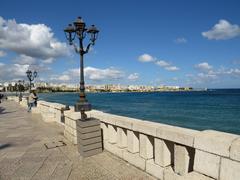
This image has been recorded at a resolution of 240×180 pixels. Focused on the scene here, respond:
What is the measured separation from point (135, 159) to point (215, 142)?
6.56ft

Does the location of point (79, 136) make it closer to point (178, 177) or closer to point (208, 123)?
point (178, 177)

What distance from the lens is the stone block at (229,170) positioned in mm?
2285

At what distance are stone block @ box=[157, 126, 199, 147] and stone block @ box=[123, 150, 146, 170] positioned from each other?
2.72ft

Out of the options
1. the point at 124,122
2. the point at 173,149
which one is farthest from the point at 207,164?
the point at 124,122

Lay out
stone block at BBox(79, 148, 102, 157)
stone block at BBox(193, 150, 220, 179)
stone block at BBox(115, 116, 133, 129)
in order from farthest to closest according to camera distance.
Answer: stone block at BBox(79, 148, 102, 157) < stone block at BBox(115, 116, 133, 129) < stone block at BBox(193, 150, 220, 179)

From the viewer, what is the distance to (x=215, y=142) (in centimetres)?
246

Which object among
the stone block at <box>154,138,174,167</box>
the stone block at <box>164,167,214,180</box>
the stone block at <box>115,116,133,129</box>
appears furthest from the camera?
the stone block at <box>115,116,133,129</box>

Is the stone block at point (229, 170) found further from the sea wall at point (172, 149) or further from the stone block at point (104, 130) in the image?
the stone block at point (104, 130)

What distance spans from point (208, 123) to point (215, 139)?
24.6 metres

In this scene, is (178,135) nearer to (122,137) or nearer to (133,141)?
(133,141)

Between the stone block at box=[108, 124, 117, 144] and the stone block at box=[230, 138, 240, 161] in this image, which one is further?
the stone block at box=[108, 124, 117, 144]

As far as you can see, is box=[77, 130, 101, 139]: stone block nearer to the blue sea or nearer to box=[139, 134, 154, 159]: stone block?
box=[139, 134, 154, 159]: stone block

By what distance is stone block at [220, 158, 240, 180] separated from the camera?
7.50 feet

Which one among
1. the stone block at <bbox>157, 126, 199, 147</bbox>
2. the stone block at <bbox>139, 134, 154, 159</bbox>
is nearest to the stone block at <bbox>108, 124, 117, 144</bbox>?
the stone block at <bbox>139, 134, 154, 159</bbox>
